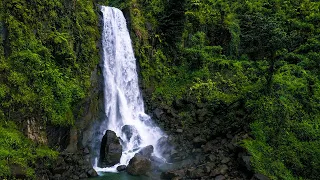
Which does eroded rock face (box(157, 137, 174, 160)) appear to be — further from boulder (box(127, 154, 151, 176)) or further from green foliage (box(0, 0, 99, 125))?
green foliage (box(0, 0, 99, 125))

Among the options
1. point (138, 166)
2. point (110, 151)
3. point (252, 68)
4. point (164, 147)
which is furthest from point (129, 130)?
point (252, 68)

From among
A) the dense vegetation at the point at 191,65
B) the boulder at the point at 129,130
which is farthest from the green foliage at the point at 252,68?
the boulder at the point at 129,130

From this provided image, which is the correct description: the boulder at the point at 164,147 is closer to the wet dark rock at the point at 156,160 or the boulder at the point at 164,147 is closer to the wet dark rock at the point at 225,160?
the wet dark rock at the point at 156,160

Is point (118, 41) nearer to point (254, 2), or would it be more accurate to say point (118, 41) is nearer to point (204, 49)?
point (204, 49)

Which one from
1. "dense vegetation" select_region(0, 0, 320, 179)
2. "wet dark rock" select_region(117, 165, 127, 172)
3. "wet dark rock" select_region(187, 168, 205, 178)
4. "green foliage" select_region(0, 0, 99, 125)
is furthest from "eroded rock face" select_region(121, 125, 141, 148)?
"wet dark rock" select_region(187, 168, 205, 178)

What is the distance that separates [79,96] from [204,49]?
14.1 meters

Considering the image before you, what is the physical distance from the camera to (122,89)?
21828mm

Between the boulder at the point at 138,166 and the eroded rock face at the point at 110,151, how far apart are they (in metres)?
1.03

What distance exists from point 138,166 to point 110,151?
78.1 inches

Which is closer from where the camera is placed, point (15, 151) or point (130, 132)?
point (15, 151)

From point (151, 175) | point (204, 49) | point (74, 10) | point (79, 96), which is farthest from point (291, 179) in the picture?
point (74, 10)

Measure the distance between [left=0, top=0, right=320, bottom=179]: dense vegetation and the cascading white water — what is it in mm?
1128

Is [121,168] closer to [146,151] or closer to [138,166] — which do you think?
[138,166]

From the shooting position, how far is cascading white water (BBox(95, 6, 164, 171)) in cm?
1989
